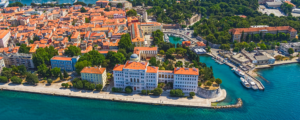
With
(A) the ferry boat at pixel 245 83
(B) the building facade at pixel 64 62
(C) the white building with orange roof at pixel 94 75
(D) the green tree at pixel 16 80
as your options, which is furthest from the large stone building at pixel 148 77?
(D) the green tree at pixel 16 80

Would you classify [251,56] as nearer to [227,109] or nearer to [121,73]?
[227,109]

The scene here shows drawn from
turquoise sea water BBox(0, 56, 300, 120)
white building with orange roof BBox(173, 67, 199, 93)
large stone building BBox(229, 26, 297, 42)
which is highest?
large stone building BBox(229, 26, 297, 42)

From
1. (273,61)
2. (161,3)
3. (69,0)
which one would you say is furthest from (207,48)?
(69,0)

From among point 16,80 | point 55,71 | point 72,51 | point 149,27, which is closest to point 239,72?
point 149,27

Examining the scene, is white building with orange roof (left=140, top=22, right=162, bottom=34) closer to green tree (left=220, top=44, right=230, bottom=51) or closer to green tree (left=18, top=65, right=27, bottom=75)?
green tree (left=220, top=44, right=230, bottom=51)

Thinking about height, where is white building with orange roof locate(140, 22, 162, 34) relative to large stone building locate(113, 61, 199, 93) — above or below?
above

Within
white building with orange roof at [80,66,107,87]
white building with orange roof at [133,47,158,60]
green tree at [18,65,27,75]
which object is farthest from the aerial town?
white building with orange roof at [133,47,158,60]

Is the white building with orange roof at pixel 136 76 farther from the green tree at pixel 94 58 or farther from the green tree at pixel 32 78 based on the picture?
the green tree at pixel 32 78
